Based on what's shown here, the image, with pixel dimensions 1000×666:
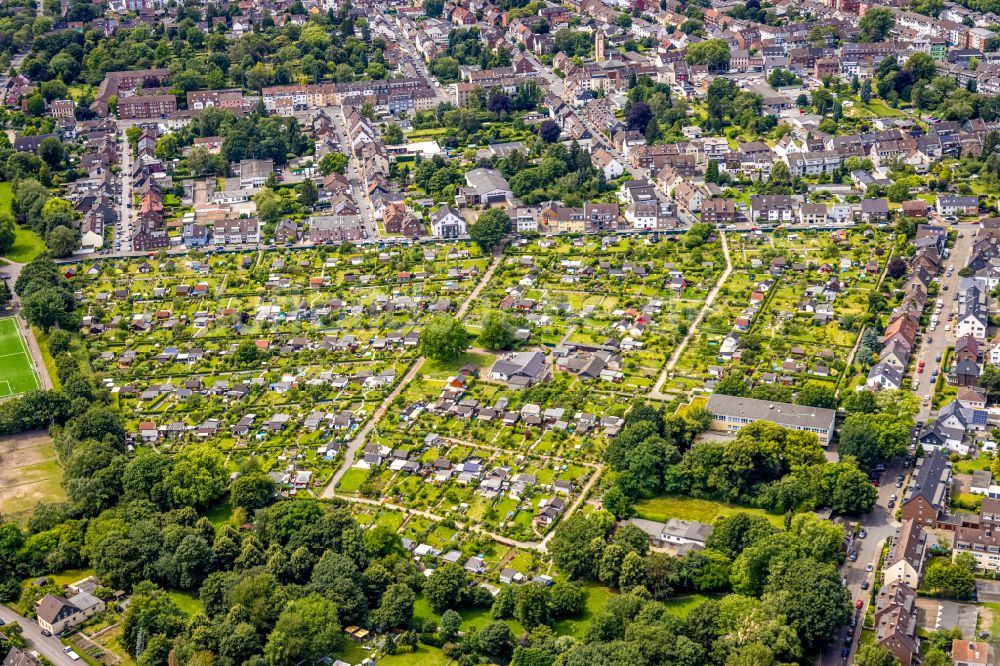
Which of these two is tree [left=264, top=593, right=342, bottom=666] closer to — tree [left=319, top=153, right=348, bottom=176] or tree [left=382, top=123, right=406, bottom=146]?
tree [left=319, top=153, right=348, bottom=176]

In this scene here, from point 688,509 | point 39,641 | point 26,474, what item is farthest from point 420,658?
point 26,474

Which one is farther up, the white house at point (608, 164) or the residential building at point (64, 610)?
Result: the white house at point (608, 164)

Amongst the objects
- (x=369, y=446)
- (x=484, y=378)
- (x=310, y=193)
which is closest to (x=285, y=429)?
(x=369, y=446)

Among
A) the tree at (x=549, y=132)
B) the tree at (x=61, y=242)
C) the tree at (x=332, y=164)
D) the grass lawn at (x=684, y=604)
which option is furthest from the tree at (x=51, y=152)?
the grass lawn at (x=684, y=604)

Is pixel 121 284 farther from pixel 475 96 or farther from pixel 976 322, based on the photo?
pixel 976 322

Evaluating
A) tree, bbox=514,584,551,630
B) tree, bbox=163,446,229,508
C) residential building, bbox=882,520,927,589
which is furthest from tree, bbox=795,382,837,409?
tree, bbox=163,446,229,508

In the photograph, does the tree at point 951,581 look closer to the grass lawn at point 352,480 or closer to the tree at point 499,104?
the grass lawn at point 352,480
